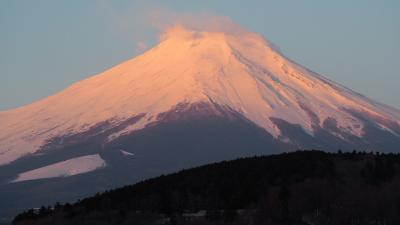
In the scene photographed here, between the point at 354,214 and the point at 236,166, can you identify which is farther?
the point at 236,166

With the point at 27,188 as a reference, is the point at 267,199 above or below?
below

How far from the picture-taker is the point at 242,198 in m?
72.9

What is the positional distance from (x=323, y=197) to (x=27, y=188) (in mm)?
127783

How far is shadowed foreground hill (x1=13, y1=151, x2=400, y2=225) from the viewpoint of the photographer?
6781 cm

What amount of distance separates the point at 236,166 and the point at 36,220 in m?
16.9

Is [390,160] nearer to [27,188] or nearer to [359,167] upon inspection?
[359,167]

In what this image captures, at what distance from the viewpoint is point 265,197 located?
71375 mm

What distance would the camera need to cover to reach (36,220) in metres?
75.9

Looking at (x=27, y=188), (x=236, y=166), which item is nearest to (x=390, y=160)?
(x=236, y=166)

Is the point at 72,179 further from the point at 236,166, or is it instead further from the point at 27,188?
the point at 236,166

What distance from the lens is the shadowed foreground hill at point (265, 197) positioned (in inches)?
2670

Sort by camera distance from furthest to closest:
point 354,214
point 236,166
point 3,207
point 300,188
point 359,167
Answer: point 3,207 < point 236,166 < point 359,167 < point 300,188 < point 354,214

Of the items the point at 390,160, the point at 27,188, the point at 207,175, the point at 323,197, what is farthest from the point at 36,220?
the point at 27,188

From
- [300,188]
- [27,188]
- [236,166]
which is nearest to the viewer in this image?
[300,188]
